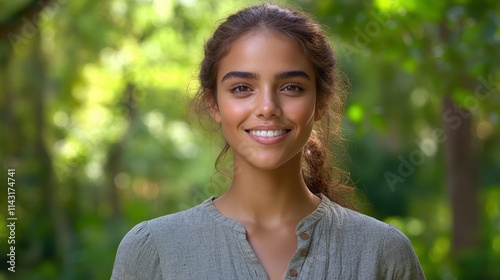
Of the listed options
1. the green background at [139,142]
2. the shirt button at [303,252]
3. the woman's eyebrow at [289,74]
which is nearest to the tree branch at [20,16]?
the green background at [139,142]

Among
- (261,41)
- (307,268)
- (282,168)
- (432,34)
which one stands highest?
(432,34)

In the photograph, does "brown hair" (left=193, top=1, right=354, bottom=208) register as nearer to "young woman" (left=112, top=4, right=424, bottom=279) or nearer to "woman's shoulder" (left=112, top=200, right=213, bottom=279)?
"young woman" (left=112, top=4, right=424, bottom=279)

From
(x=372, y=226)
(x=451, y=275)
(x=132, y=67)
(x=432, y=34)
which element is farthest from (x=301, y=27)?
(x=132, y=67)

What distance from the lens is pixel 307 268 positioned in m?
2.51

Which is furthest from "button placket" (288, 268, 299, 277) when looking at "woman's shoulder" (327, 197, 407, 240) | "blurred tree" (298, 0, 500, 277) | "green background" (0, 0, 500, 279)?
"green background" (0, 0, 500, 279)

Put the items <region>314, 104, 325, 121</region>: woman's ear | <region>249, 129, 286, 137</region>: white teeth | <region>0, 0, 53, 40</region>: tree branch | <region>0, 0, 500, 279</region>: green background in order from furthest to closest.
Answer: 1. <region>0, 0, 500, 279</region>: green background
2. <region>0, 0, 53, 40</region>: tree branch
3. <region>314, 104, 325, 121</region>: woman's ear
4. <region>249, 129, 286, 137</region>: white teeth

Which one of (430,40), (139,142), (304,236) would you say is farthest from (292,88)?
(139,142)

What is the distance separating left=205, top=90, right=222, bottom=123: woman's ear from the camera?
2682 millimetres

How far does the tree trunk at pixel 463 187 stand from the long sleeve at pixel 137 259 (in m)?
7.21

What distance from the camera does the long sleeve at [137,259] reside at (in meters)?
2.52

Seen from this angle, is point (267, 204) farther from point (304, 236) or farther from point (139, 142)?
point (139, 142)

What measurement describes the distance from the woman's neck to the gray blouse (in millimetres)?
39

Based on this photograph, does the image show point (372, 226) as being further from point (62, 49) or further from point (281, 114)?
point (62, 49)

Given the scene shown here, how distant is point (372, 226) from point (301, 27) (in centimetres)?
60
